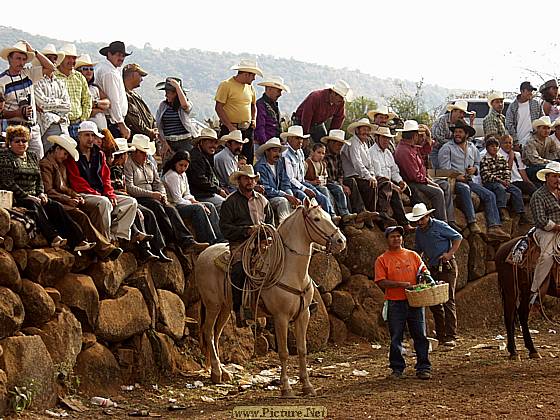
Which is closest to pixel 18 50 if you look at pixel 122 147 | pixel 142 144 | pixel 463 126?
pixel 122 147

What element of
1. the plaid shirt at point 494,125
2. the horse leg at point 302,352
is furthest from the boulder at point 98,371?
the plaid shirt at point 494,125

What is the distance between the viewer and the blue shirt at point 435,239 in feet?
50.1

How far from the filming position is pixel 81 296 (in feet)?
39.4

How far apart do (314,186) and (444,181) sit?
2.98 metres

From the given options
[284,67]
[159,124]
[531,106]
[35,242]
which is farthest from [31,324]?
[284,67]

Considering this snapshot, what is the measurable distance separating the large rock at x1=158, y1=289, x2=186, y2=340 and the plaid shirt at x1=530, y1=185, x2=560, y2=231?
4.61 meters

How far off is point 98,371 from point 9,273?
171cm

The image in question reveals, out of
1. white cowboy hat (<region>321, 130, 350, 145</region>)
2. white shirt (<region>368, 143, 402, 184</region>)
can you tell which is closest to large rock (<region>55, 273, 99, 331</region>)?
white cowboy hat (<region>321, 130, 350, 145</region>)

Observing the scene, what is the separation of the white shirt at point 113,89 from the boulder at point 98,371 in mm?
3565

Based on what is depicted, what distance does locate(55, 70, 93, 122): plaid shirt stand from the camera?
45.2 ft

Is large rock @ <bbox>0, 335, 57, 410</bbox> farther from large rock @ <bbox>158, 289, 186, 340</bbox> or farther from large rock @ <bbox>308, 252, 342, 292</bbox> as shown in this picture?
large rock @ <bbox>308, 252, 342, 292</bbox>

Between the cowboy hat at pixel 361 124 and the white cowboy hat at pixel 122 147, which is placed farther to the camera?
the cowboy hat at pixel 361 124

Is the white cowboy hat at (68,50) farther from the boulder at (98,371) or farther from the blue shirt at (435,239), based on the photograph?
the blue shirt at (435,239)

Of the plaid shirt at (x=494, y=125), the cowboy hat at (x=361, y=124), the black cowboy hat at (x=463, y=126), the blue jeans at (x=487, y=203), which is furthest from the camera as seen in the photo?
the plaid shirt at (x=494, y=125)
